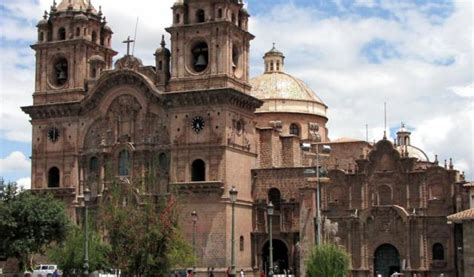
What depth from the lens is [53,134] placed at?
217 feet

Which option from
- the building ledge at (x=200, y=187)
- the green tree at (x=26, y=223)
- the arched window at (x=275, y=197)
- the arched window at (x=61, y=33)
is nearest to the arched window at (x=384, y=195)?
the arched window at (x=275, y=197)

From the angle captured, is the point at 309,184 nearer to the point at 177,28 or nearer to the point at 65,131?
the point at 177,28

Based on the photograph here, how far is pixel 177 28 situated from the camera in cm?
6228

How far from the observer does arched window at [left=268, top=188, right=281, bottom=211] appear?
62406 millimetres

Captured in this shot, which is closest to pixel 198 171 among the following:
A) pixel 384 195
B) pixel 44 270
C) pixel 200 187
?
pixel 200 187

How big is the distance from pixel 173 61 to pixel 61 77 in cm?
1047

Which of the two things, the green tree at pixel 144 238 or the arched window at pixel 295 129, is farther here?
the arched window at pixel 295 129

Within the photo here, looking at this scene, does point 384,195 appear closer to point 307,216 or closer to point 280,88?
point 307,216

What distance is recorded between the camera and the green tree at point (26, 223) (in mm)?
A: 52500

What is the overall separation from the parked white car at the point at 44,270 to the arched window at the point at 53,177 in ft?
21.8

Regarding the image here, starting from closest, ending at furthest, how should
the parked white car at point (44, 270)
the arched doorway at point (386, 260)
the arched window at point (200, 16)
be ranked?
the parked white car at point (44, 270), the arched doorway at point (386, 260), the arched window at point (200, 16)

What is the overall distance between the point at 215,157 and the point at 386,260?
13.5 meters

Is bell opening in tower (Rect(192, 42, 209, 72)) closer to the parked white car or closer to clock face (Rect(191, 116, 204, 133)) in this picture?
clock face (Rect(191, 116, 204, 133))

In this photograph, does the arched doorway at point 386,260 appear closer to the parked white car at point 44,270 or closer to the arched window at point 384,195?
the arched window at point 384,195
